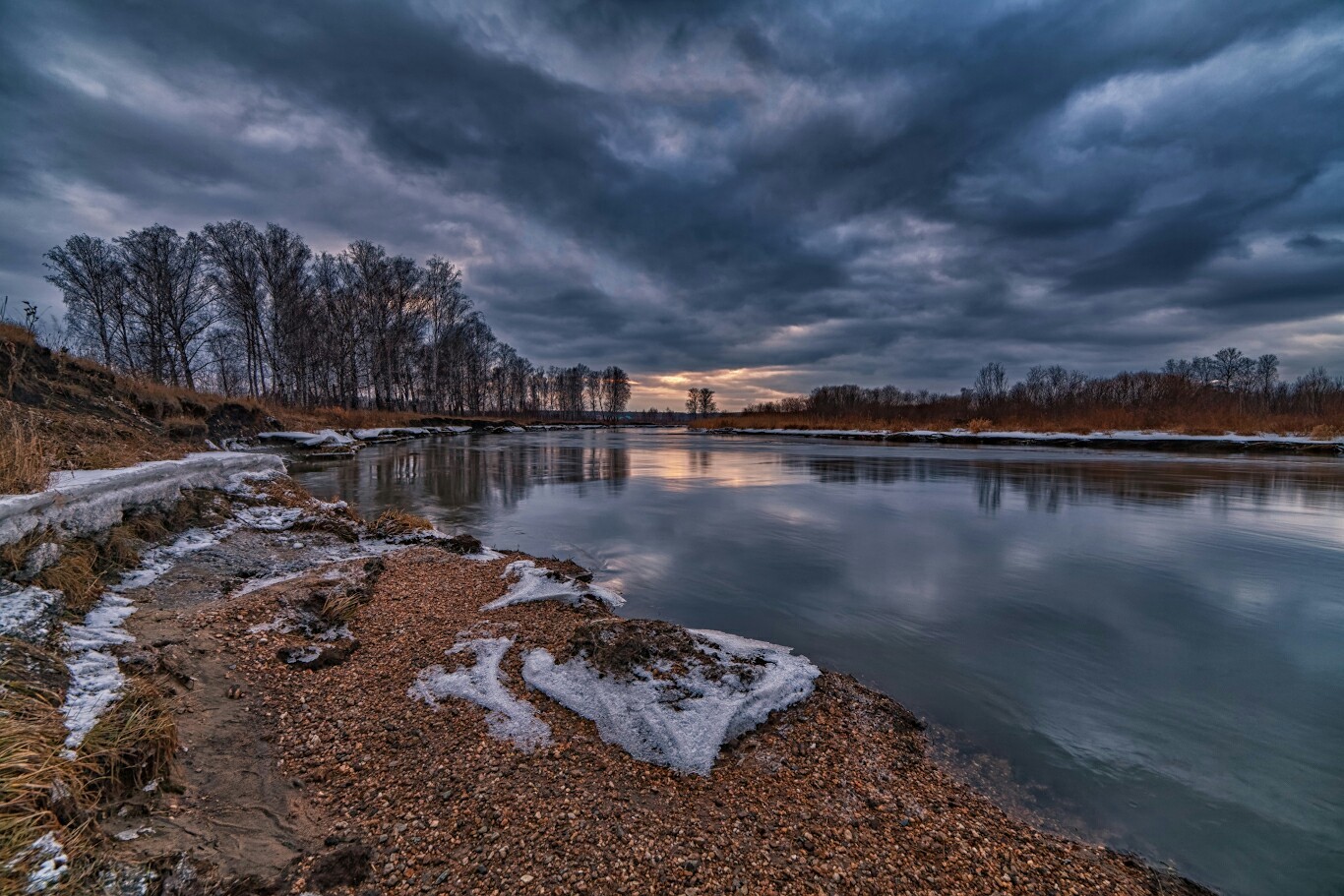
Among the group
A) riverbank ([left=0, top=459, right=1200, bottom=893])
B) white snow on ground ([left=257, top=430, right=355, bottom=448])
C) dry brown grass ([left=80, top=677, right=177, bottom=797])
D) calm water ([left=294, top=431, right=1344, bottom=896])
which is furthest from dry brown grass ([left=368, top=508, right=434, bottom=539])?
white snow on ground ([left=257, top=430, right=355, bottom=448])

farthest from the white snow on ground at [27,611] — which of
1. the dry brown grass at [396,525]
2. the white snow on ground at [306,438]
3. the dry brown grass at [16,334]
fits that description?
the white snow on ground at [306,438]

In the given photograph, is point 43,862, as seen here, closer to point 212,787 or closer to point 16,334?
point 212,787

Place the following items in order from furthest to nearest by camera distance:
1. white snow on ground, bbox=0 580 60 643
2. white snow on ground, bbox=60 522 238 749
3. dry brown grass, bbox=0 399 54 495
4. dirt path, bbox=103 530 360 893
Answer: dry brown grass, bbox=0 399 54 495 < white snow on ground, bbox=0 580 60 643 < white snow on ground, bbox=60 522 238 749 < dirt path, bbox=103 530 360 893

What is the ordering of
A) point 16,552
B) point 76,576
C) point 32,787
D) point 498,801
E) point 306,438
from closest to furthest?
1. point 32,787
2. point 498,801
3. point 16,552
4. point 76,576
5. point 306,438

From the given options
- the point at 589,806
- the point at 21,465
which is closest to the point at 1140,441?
the point at 589,806

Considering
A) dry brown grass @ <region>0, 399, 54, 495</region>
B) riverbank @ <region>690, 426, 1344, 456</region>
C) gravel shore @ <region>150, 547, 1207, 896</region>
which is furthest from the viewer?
Result: riverbank @ <region>690, 426, 1344, 456</region>

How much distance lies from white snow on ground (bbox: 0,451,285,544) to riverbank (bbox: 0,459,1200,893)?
2.24ft

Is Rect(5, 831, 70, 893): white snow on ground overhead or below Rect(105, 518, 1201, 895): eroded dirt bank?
overhead

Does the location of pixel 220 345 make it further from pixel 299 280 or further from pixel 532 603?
pixel 532 603

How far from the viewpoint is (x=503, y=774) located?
A: 2.80 m

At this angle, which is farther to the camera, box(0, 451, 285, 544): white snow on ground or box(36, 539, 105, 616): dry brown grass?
box(0, 451, 285, 544): white snow on ground

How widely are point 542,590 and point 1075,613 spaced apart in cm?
611

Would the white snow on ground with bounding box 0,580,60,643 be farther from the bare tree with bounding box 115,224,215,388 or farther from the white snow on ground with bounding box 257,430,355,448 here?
the bare tree with bounding box 115,224,215,388

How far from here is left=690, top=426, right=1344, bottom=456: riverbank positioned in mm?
29484
